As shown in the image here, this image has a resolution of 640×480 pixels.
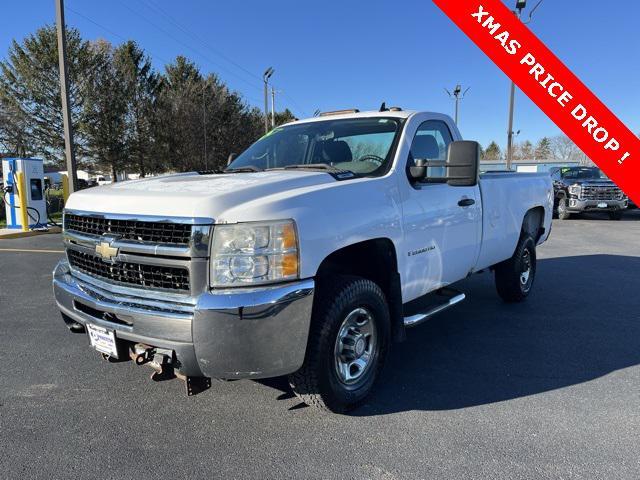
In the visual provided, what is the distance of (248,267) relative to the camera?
7.79 ft

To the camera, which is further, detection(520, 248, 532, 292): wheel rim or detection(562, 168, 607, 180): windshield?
detection(562, 168, 607, 180): windshield

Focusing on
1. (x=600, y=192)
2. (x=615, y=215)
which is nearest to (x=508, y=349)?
(x=600, y=192)

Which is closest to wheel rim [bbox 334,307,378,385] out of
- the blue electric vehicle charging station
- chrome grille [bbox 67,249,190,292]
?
chrome grille [bbox 67,249,190,292]

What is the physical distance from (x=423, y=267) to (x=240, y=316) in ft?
5.56

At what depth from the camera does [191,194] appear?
2.54m

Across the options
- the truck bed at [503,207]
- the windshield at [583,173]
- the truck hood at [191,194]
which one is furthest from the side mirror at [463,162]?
the windshield at [583,173]

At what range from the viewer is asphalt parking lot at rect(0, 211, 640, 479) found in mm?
2479

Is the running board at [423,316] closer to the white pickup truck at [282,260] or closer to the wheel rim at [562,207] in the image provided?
the white pickup truck at [282,260]

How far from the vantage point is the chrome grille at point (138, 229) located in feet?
7.95

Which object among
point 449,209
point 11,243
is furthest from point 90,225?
point 11,243

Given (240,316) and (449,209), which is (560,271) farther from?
(240,316)

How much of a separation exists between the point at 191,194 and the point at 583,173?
17.3 metres

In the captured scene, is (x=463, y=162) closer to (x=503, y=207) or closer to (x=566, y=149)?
(x=503, y=207)

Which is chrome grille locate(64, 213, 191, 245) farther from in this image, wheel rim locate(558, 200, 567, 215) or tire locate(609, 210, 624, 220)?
tire locate(609, 210, 624, 220)
